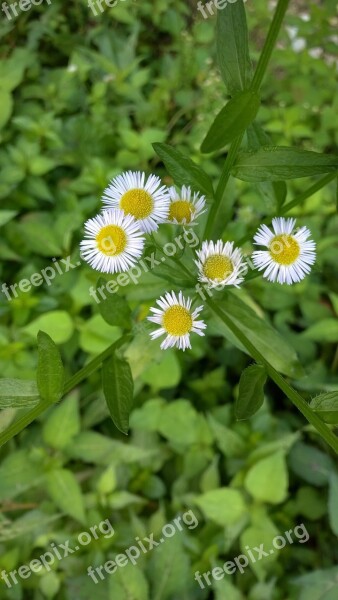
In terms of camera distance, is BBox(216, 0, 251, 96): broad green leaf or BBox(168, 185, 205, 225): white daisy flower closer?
BBox(216, 0, 251, 96): broad green leaf

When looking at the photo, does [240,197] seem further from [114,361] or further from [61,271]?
[114,361]

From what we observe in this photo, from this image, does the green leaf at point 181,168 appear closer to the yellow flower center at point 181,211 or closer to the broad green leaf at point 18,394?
the yellow flower center at point 181,211

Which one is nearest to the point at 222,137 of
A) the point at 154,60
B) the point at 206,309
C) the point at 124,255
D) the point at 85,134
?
the point at 124,255

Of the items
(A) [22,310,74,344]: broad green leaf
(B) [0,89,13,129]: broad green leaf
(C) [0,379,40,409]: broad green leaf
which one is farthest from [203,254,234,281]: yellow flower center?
(B) [0,89,13,129]: broad green leaf

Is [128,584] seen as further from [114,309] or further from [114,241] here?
[114,241]

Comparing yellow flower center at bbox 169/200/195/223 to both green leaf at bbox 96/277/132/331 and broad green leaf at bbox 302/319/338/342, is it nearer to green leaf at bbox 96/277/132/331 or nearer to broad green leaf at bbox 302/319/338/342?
green leaf at bbox 96/277/132/331

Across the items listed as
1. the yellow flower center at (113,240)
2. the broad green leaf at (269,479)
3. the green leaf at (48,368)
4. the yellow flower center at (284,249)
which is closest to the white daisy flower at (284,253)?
the yellow flower center at (284,249)
